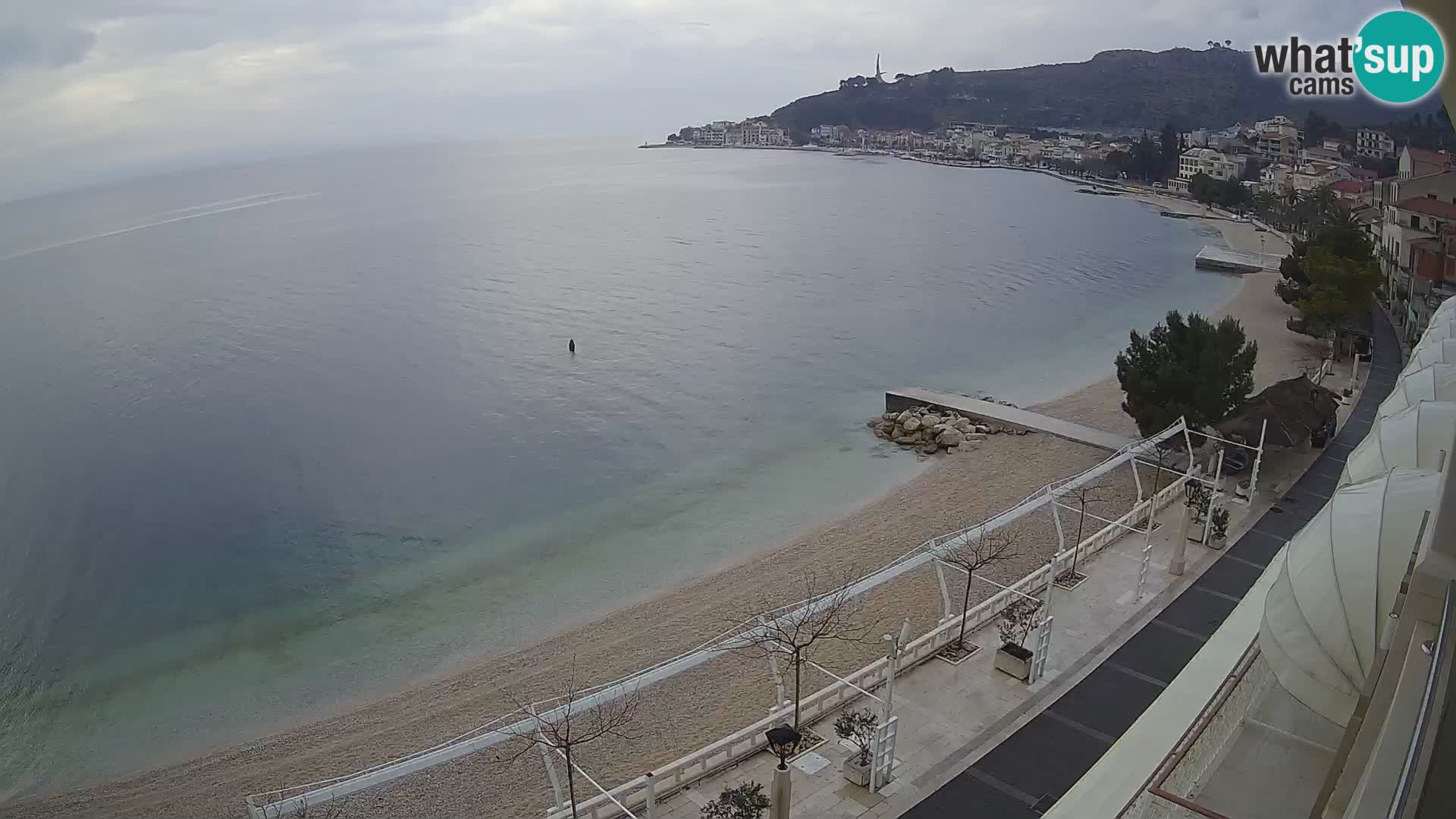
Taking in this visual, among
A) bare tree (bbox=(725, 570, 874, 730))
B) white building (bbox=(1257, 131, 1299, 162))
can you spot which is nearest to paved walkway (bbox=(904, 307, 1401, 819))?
bare tree (bbox=(725, 570, 874, 730))

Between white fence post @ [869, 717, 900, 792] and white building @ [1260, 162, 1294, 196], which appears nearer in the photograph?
white fence post @ [869, 717, 900, 792]

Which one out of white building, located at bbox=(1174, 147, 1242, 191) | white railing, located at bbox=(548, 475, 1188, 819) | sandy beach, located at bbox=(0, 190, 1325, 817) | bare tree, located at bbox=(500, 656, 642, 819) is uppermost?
white building, located at bbox=(1174, 147, 1242, 191)

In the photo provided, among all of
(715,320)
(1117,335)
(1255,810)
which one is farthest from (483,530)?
(1117,335)

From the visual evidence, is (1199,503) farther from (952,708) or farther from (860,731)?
(860,731)

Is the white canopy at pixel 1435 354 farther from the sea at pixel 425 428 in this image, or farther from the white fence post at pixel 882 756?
the sea at pixel 425 428

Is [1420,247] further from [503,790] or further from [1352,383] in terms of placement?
[503,790]

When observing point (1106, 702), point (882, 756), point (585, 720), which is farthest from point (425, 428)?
point (1106, 702)

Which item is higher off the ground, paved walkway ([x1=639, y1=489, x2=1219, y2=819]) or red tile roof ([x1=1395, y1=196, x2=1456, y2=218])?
red tile roof ([x1=1395, y1=196, x2=1456, y2=218])

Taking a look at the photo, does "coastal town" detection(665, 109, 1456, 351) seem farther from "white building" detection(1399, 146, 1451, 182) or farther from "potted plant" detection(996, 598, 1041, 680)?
"potted plant" detection(996, 598, 1041, 680)

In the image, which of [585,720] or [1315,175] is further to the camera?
[1315,175]
